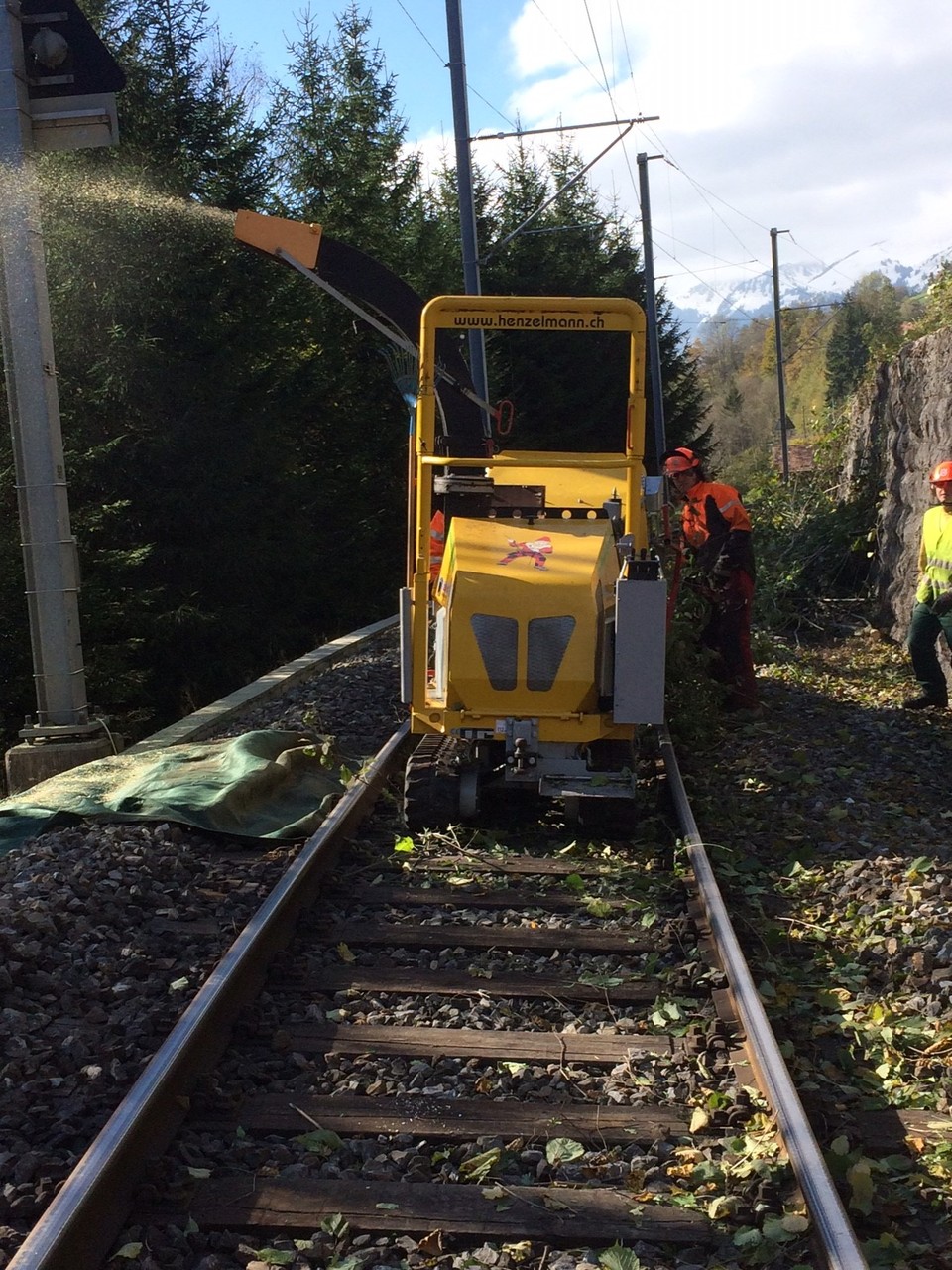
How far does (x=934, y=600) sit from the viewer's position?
9.91 m

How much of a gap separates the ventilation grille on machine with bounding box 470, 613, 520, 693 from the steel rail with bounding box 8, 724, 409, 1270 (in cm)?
146

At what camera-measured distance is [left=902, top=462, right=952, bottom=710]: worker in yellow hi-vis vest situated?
9703mm

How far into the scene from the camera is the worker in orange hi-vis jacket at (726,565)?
1033 centimetres

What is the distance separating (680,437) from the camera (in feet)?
A: 132

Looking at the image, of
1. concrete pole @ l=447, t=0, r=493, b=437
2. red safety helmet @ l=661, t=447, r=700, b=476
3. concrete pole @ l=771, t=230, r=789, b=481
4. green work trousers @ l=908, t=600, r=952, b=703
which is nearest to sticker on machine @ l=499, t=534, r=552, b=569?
red safety helmet @ l=661, t=447, r=700, b=476

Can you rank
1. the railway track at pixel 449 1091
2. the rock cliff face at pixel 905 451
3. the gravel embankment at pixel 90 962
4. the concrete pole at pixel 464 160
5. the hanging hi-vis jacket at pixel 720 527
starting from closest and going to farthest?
the railway track at pixel 449 1091 < the gravel embankment at pixel 90 962 < the hanging hi-vis jacket at pixel 720 527 < the rock cliff face at pixel 905 451 < the concrete pole at pixel 464 160

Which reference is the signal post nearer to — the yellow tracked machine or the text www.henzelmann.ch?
the yellow tracked machine

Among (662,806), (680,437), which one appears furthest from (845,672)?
(680,437)

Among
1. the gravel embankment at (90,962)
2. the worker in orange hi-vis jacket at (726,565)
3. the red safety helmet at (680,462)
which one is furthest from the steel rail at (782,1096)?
the red safety helmet at (680,462)

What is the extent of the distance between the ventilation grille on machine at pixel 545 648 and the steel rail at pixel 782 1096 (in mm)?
1261

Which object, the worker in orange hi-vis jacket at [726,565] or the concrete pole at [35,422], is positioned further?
the worker in orange hi-vis jacket at [726,565]

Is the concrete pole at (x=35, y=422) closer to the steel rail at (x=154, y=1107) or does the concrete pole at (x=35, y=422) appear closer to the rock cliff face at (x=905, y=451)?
the steel rail at (x=154, y=1107)

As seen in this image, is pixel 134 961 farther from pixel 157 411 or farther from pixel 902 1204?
pixel 157 411

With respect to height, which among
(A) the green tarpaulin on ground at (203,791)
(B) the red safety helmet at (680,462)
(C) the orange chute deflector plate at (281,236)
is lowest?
(A) the green tarpaulin on ground at (203,791)
